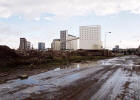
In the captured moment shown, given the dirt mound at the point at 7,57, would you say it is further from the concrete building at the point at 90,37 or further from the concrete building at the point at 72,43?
the concrete building at the point at 72,43

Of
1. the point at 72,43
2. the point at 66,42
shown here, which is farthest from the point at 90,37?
the point at 66,42

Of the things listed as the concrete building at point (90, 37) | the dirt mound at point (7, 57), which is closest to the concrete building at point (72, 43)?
the concrete building at point (90, 37)

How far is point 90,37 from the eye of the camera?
114 meters

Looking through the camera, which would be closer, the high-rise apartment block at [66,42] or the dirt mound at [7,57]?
the dirt mound at [7,57]

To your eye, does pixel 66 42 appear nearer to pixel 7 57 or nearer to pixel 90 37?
pixel 90 37

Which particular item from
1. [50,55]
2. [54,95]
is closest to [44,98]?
[54,95]

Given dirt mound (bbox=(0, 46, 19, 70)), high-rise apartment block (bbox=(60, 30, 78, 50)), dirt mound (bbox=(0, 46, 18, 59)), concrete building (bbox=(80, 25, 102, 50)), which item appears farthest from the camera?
high-rise apartment block (bbox=(60, 30, 78, 50))

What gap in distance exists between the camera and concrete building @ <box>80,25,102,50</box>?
365ft

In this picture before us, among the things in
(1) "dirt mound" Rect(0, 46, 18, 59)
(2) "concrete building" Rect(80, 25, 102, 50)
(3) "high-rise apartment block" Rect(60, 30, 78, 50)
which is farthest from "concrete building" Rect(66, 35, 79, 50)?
(1) "dirt mound" Rect(0, 46, 18, 59)

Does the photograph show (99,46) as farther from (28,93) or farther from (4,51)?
Answer: (28,93)

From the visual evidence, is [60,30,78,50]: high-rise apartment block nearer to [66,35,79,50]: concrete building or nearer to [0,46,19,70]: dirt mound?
[66,35,79,50]: concrete building

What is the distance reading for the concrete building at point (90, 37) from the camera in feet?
365

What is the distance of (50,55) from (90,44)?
84081 millimetres

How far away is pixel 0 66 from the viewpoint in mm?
17375
